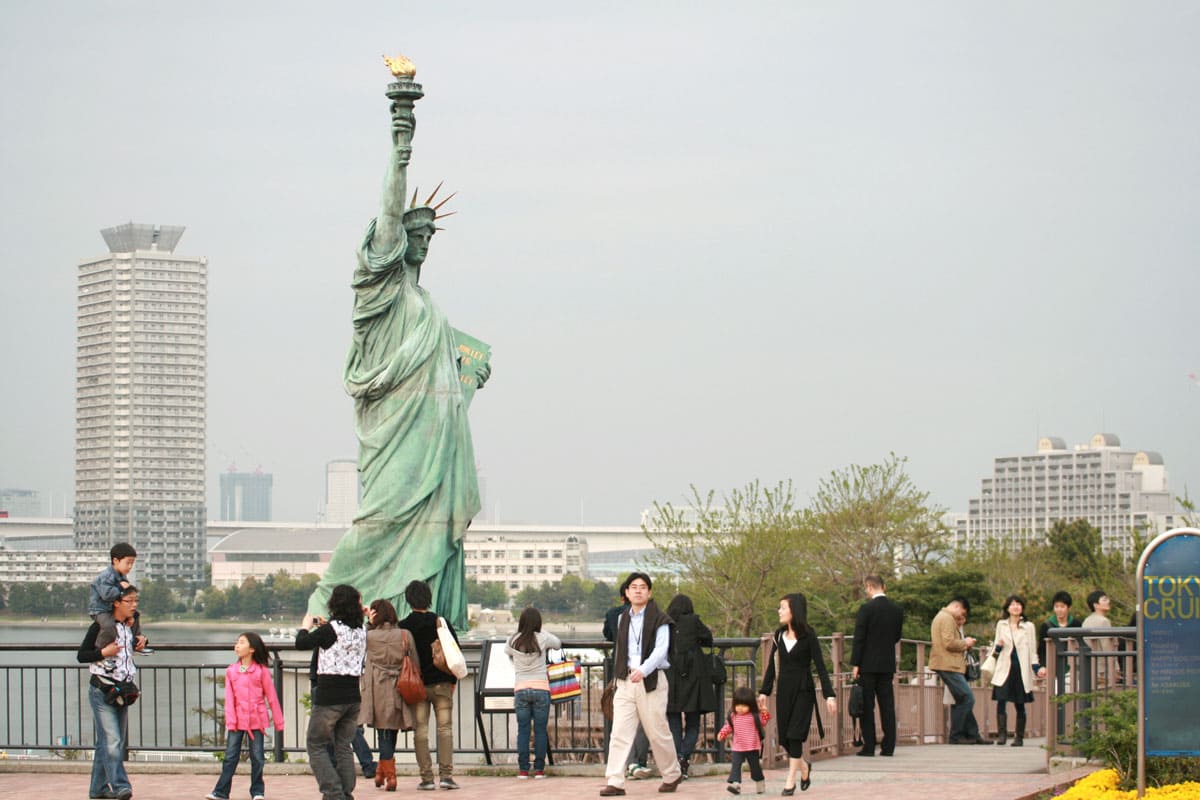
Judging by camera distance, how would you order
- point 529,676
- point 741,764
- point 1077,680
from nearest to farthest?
point 741,764, point 529,676, point 1077,680

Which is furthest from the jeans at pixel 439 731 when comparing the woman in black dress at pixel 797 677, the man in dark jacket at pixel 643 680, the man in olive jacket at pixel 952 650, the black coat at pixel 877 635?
the man in olive jacket at pixel 952 650

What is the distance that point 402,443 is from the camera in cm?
2352

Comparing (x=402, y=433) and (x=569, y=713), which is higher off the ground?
(x=402, y=433)

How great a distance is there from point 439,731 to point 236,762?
5.45 feet

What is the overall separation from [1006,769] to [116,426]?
178 m

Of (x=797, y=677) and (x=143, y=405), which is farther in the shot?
(x=143, y=405)

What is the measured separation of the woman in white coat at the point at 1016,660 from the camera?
54.7 ft

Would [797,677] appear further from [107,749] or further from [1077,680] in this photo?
[107,749]

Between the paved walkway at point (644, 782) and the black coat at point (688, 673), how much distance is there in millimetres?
601

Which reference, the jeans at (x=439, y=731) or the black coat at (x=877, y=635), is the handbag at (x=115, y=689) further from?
the black coat at (x=877, y=635)

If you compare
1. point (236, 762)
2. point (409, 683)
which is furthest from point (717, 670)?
point (236, 762)

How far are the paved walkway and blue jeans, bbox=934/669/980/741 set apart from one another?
1.06 metres

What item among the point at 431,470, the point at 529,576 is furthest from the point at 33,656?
the point at 529,576

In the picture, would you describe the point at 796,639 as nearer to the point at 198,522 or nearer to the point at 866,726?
the point at 866,726
